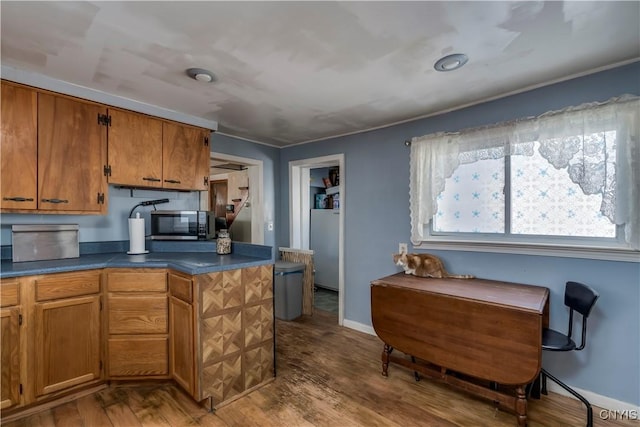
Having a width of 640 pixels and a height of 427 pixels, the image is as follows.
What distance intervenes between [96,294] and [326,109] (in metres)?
2.27

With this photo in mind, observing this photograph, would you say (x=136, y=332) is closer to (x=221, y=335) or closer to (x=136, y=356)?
(x=136, y=356)

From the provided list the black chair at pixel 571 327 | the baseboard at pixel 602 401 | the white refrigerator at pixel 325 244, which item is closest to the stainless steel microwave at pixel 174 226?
the white refrigerator at pixel 325 244

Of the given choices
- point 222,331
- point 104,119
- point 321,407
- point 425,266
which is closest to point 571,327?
point 425,266

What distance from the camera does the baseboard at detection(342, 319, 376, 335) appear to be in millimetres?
3208

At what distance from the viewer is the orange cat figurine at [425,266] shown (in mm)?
2543

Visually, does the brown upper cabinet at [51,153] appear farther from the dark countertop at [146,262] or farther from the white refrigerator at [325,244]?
the white refrigerator at [325,244]

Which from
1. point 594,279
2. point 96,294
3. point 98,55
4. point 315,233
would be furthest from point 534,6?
point 315,233

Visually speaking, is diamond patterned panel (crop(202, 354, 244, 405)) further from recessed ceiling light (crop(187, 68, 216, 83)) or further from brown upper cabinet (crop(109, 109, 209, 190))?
recessed ceiling light (crop(187, 68, 216, 83))

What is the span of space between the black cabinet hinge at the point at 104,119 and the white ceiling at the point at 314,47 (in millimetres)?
195

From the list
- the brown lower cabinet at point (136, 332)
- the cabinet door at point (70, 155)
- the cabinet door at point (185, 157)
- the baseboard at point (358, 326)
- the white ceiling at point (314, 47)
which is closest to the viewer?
the white ceiling at point (314, 47)

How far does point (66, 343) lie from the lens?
2.00 m

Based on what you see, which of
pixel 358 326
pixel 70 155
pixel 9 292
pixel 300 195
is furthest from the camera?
pixel 300 195

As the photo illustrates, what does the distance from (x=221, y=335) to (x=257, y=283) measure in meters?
0.42

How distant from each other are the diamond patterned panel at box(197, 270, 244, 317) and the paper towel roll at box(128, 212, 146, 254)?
98 cm
